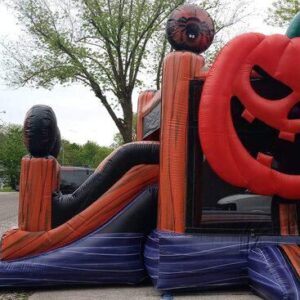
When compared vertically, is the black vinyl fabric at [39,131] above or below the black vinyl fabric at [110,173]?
Answer: above

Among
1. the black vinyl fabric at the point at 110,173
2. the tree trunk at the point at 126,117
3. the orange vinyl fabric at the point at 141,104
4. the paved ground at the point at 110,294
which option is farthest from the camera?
the tree trunk at the point at 126,117

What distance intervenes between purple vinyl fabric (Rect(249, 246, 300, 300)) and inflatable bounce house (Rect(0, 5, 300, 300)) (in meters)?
0.01

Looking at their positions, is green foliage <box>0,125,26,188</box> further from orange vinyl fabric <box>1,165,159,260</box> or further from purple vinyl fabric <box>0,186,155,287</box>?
purple vinyl fabric <box>0,186,155,287</box>

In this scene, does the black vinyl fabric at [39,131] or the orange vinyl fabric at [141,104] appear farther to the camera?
the orange vinyl fabric at [141,104]

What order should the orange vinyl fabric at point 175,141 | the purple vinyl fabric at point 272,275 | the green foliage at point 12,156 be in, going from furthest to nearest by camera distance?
the green foliage at point 12,156 → the orange vinyl fabric at point 175,141 → the purple vinyl fabric at point 272,275

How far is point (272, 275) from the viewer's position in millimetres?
4648

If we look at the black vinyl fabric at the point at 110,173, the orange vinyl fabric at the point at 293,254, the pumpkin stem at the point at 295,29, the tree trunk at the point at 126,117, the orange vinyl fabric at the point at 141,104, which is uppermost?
the tree trunk at the point at 126,117

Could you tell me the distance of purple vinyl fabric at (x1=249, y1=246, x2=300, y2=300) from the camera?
443cm

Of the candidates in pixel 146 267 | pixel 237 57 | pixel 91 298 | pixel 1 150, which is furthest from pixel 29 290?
pixel 1 150

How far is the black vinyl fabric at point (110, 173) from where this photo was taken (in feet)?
18.8

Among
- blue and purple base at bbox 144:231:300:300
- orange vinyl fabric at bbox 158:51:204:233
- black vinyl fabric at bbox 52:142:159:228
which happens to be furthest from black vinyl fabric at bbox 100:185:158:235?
blue and purple base at bbox 144:231:300:300

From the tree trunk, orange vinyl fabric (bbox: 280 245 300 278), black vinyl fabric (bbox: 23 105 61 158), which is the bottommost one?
orange vinyl fabric (bbox: 280 245 300 278)

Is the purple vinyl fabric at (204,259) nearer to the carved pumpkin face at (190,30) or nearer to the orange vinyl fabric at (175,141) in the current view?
the orange vinyl fabric at (175,141)

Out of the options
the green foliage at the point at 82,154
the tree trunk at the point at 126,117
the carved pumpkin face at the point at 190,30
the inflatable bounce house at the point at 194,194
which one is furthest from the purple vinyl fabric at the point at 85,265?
the green foliage at the point at 82,154
